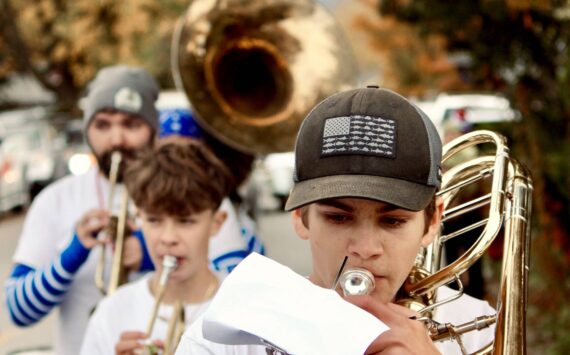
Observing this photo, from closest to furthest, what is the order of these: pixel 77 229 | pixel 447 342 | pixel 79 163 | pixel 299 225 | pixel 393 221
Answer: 1. pixel 393 221
2. pixel 299 225
3. pixel 447 342
4. pixel 77 229
5. pixel 79 163

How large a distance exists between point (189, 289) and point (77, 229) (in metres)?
0.59

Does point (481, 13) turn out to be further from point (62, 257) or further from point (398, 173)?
point (398, 173)

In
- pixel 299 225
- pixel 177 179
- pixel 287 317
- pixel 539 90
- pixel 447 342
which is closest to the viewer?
pixel 287 317

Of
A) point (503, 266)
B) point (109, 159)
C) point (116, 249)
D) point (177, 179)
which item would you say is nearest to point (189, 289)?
point (177, 179)

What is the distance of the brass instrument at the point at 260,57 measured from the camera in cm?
483

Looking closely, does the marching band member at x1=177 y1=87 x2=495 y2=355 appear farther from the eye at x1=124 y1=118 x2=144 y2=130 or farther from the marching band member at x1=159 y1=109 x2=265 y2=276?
the eye at x1=124 y1=118 x2=144 y2=130

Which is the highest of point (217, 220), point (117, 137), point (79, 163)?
point (79, 163)

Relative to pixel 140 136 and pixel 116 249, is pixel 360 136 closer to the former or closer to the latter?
pixel 116 249

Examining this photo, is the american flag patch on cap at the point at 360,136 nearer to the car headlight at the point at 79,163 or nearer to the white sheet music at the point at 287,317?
the white sheet music at the point at 287,317

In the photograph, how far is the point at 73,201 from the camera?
144 inches

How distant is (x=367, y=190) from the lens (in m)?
1.78

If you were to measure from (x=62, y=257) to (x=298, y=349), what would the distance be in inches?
81.0

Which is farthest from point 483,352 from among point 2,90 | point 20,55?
point 2,90

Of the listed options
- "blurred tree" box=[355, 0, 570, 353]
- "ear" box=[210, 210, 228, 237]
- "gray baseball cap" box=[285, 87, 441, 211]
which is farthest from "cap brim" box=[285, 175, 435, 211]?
"blurred tree" box=[355, 0, 570, 353]
